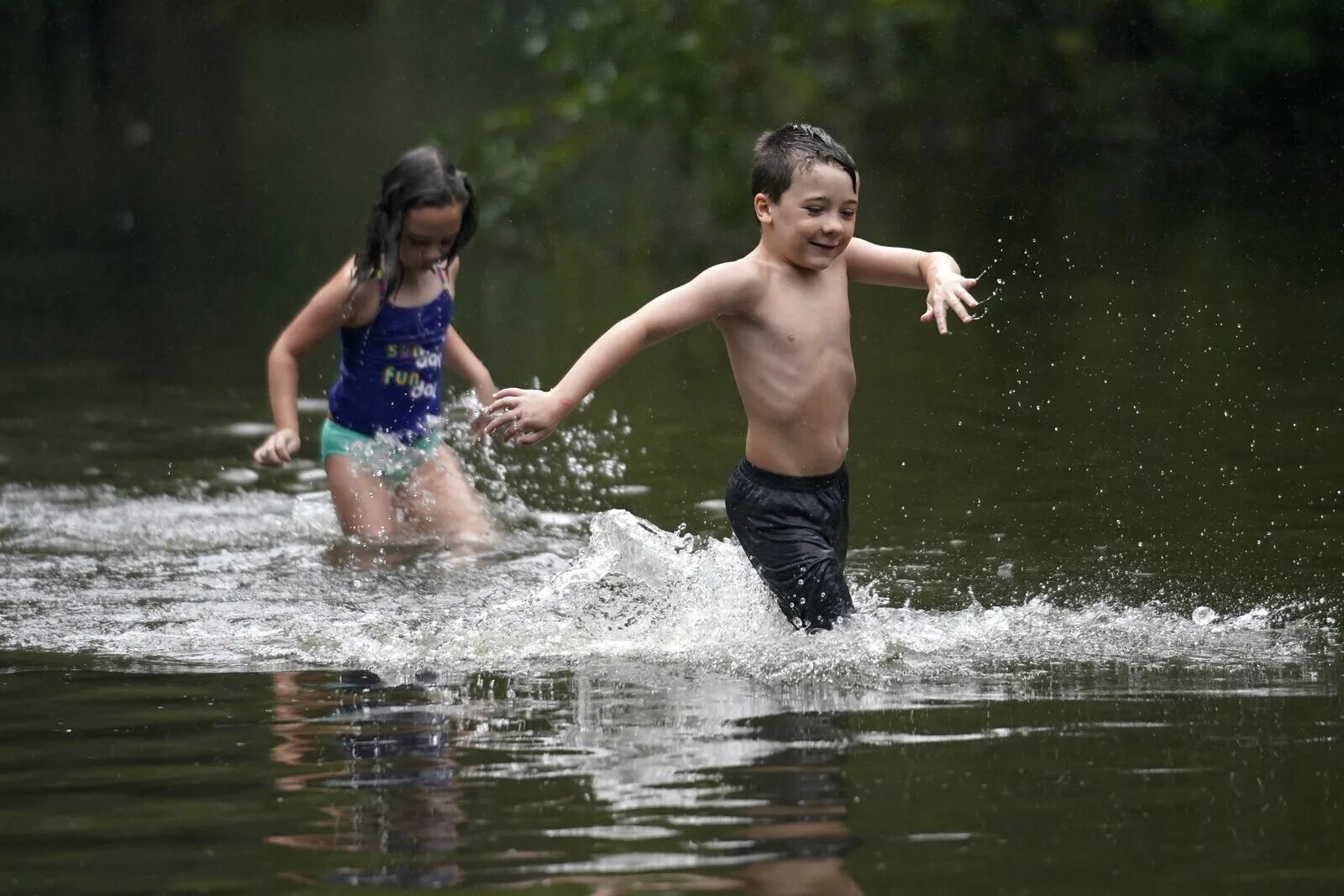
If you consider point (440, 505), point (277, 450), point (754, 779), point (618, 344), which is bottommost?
point (754, 779)

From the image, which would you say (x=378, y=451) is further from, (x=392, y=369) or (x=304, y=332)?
(x=304, y=332)

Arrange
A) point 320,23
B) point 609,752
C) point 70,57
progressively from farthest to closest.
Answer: point 320,23
point 70,57
point 609,752

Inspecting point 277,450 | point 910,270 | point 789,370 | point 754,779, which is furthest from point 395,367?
point 754,779

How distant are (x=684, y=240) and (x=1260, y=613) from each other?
16168 millimetres

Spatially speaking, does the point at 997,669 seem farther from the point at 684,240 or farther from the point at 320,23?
the point at 320,23

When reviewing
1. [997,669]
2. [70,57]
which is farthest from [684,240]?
[70,57]

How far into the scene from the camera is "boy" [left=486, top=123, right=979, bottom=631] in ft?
18.3

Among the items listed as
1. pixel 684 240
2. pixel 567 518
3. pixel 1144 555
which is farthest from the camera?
pixel 684 240

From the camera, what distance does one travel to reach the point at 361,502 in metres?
7.59

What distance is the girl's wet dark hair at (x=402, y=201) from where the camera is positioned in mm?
7172

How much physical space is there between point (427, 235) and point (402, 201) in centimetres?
18

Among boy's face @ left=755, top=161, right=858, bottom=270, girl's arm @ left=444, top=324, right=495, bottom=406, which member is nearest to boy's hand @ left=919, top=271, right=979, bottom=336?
boy's face @ left=755, top=161, right=858, bottom=270

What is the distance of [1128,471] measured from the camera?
332 inches

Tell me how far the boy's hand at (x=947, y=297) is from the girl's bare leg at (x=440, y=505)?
2693 millimetres
